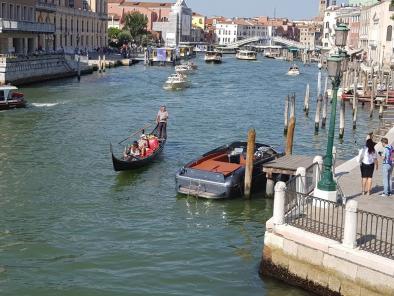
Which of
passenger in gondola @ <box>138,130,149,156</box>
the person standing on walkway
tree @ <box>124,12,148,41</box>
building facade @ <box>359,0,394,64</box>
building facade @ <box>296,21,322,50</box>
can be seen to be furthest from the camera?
building facade @ <box>296,21,322,50</box>

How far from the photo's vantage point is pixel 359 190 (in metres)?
12.8

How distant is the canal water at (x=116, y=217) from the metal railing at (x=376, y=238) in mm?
1310

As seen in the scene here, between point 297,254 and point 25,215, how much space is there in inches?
277

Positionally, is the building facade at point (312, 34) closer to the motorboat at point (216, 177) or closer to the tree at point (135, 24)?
the tree at point (135, 24)

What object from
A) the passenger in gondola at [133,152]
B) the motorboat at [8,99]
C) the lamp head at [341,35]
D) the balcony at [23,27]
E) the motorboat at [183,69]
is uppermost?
the balcony at [23,27]

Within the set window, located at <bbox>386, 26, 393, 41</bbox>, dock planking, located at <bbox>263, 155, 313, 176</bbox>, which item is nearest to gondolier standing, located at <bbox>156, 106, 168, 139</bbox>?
dock planking, located at <bbox>263, 155, 313, 176</bbox>

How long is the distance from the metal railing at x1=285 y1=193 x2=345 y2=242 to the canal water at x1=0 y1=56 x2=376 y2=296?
101 centimetres

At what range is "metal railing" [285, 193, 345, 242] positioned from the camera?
9734mm

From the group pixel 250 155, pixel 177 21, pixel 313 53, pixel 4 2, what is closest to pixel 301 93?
pixel 4 2

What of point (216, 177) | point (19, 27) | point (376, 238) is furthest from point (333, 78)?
point (19, 27)

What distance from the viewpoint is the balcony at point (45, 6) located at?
63.6 m

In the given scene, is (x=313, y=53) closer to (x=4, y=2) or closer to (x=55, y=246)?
(x=4, y=2)

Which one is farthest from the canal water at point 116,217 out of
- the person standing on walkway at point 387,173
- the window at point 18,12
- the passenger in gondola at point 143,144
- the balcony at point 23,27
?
the window at point 18,12

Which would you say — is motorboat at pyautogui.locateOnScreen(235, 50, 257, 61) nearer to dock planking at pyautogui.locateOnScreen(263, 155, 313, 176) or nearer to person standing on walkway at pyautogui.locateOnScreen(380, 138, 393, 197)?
dock planking at pyautogui.locateOnScreen(263, 155, 313, 176)
